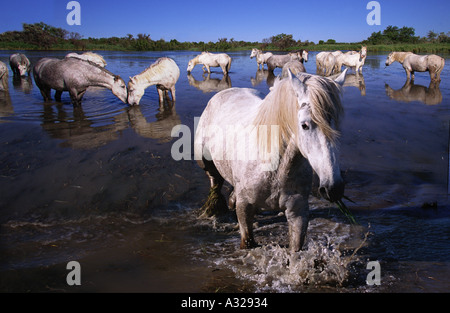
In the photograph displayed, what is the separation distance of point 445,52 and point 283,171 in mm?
41134

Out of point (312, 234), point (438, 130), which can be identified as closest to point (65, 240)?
point (312, 234)

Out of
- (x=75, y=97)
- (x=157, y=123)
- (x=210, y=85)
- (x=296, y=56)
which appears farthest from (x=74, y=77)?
(x=296, y=56)

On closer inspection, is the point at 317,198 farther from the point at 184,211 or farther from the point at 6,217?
the point at 6,217

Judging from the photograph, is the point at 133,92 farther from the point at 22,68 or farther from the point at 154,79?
the point at 22,68

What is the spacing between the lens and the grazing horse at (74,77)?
9859 millimetres

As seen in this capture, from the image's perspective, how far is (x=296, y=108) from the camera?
200cm

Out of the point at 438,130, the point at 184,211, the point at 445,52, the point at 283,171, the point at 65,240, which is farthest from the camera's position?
the point at 445,52

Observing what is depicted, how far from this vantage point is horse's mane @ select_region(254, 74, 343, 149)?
182cm

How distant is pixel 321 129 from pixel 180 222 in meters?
2.49

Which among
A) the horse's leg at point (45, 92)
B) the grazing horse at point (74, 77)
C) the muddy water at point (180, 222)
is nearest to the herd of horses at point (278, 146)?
the muddy water at point (180, 222)

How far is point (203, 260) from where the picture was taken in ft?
9.73

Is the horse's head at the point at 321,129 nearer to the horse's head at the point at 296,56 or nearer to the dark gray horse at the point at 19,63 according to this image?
the horse's head at the point at 296,56

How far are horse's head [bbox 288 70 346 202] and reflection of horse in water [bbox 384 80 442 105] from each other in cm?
1124

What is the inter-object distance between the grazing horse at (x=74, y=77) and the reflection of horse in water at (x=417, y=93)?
10.9 metres
